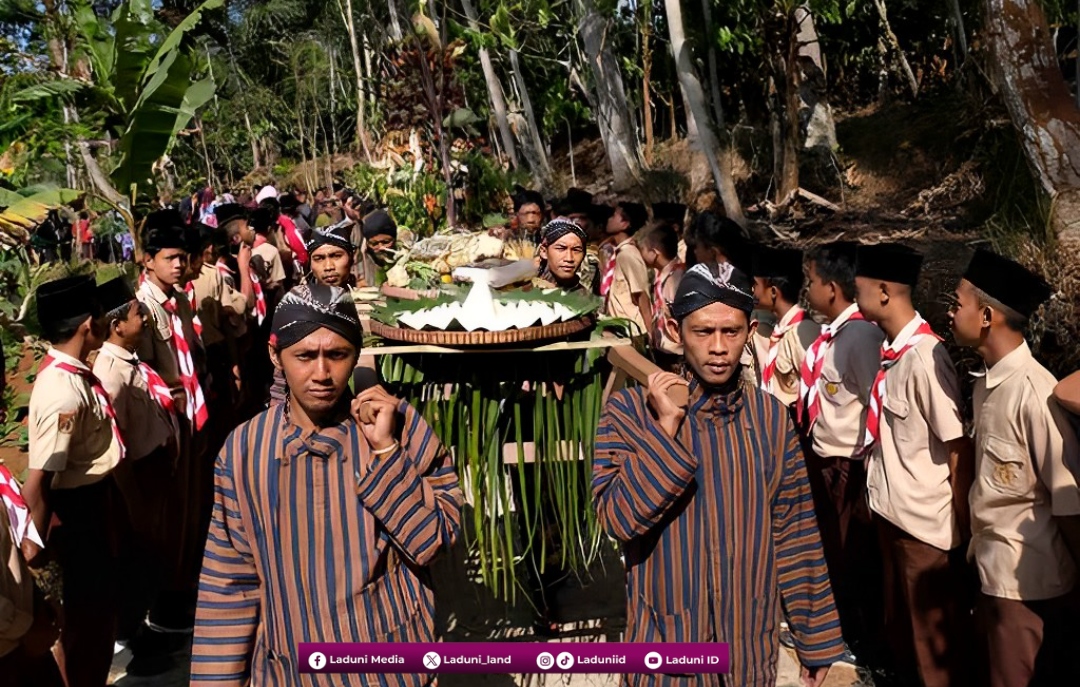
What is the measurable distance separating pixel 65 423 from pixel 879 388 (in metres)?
2.90

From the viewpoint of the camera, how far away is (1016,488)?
2898 millimetres

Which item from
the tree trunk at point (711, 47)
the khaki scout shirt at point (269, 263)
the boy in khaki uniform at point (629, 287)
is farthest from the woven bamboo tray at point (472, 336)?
the tree trunk at point (711, 47)

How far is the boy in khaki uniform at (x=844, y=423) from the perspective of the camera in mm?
3977

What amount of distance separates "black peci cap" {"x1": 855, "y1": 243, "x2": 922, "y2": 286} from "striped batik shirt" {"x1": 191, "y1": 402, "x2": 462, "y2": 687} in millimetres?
2017

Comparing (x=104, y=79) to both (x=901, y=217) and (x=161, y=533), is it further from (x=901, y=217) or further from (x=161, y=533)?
(x=901, y=217)

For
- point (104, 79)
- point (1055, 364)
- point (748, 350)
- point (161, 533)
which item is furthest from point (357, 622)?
point (104, 79)

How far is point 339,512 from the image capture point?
228 cm

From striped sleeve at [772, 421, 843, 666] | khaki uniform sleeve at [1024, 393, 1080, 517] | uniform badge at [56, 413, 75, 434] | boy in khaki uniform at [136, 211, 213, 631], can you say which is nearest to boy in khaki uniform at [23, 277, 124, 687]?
uniform badge at [56, 413, 75, 434]

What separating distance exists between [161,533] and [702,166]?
11917 mm

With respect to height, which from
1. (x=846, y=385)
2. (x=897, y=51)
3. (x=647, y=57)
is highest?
(x=647, y=57)

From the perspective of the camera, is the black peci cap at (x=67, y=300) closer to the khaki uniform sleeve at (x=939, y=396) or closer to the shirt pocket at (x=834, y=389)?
the shirt pocket at (x=834, y=389)

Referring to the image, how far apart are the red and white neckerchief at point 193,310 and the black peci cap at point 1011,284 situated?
4.32 metres

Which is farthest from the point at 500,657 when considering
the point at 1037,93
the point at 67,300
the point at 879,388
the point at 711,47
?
the point at 711,47

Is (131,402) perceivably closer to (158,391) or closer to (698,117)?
(158,391)
